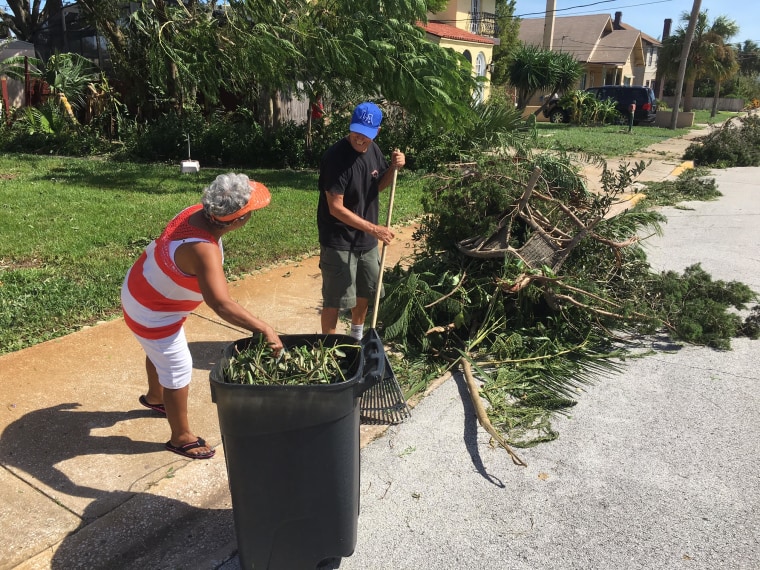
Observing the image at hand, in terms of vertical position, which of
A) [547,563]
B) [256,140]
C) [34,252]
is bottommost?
[547,563]

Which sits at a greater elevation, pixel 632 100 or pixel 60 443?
pixel 632 100

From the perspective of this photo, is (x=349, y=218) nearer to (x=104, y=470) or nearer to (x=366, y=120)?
(x=366, y=120)

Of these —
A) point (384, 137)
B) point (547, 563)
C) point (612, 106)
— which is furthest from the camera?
point (612, 106)

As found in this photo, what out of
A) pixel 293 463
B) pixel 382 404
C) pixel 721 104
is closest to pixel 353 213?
pixel 382 404

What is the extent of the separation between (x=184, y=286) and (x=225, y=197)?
0.50 metres

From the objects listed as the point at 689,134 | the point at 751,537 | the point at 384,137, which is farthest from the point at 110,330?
the point at 689,134

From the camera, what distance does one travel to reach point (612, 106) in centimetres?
2684

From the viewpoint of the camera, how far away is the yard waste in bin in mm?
2201

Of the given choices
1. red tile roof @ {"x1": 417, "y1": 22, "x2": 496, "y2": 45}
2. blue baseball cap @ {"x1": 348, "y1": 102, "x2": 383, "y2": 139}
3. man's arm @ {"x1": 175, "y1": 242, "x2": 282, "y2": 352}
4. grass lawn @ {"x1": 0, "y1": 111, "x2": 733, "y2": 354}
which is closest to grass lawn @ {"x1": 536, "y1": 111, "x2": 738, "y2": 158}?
red tile roof @ {"x1": 417, "y1": 22, "x2": 496, "y2": 45}

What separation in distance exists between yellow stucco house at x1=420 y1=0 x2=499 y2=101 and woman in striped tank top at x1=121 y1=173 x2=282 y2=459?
25.2 metres

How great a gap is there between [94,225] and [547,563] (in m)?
6.56

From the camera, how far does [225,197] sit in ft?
8.69

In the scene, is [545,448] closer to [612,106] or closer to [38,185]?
[38,185]

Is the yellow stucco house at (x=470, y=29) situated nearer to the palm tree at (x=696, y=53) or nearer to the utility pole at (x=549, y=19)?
the utility pole at (x=549, y=19)
